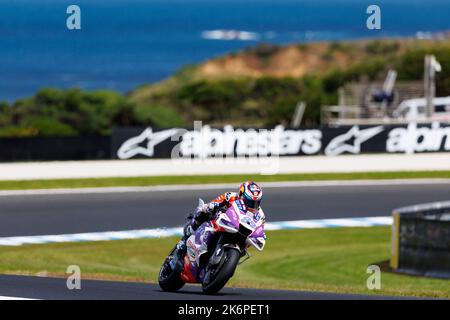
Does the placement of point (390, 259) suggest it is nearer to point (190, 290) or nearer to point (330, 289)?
point (330, 289)

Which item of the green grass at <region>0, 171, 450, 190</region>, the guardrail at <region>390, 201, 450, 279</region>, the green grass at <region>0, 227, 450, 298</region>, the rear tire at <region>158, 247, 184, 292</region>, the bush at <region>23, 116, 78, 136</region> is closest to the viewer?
the rear tire at <region>158, 247, 184, 292</region>

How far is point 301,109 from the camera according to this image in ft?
203

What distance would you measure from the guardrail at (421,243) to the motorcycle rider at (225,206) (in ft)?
21.3

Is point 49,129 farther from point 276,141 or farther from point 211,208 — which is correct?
point 211,208

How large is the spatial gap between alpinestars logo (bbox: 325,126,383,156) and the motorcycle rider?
2321 centimetres

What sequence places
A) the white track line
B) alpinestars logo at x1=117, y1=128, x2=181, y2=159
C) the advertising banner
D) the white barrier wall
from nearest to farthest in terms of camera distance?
the white track line
the white barrier wall
the advertising banner
alpinestars logo at x1=117, y1=128, x2=181, y2=159

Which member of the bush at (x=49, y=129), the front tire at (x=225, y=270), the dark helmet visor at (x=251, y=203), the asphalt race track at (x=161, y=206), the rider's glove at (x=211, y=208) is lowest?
the asphalt race track at (x=161, y=206)

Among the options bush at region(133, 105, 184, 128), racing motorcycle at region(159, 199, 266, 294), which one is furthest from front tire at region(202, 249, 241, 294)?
bush at region(133, 105, 184, 128)

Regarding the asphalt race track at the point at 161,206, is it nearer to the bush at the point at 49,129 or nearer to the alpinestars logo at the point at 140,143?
the alpinestars logo at the point at 140,143

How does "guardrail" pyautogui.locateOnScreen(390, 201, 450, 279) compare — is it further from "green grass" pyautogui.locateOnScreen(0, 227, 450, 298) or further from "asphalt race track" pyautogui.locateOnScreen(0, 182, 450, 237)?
"asphalt race track" pyautogui.locateOnScreen(0, 182, 450, 237)

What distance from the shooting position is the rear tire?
12.5 metres

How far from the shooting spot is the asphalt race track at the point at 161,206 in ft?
76.5

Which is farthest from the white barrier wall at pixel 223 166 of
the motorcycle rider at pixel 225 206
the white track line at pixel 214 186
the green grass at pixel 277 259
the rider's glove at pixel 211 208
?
the rider's glove at pixel 211 208
